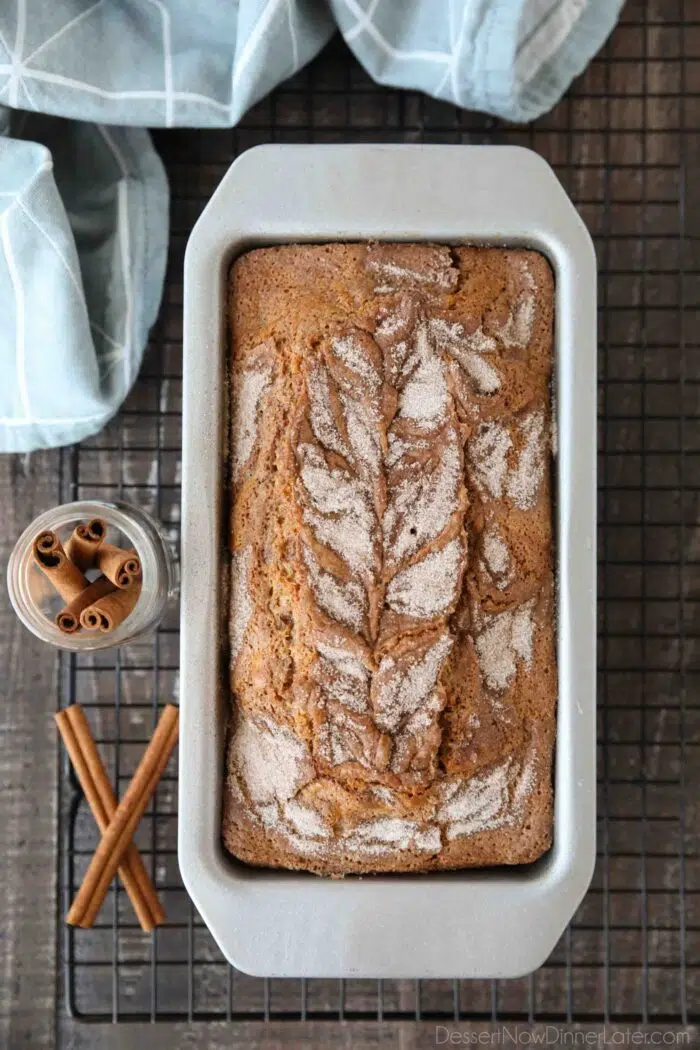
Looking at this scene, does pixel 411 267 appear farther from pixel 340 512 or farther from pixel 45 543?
pixel 45 543

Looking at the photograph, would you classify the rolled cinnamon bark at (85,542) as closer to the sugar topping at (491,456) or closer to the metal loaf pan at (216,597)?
the metal loaf pan at (216,597)

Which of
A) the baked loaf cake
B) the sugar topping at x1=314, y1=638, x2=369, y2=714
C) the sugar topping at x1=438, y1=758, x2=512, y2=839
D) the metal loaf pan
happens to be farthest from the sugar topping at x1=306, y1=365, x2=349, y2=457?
the sugar topping at x1=438, y1=758, x2=512, y2=839

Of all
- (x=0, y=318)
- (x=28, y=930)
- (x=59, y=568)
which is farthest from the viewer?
(x=28, y=930)

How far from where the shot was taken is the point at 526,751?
3.44 feet

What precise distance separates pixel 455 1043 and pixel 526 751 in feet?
1.52

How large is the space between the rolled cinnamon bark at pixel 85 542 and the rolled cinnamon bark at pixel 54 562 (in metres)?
0.02

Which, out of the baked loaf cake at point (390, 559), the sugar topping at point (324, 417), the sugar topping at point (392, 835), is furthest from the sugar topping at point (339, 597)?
the sugar topping at point (392, 835)

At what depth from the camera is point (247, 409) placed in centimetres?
105

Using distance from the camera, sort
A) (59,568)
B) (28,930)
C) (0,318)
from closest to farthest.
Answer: (59,568) < (0,318) < (28,930)

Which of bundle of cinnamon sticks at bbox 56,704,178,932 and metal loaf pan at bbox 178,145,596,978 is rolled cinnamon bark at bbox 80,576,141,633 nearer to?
metal loaf pan at bbox 178,145,596,978

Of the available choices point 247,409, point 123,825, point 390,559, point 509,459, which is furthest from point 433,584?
point 123,825

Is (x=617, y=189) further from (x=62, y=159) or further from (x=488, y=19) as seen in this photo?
(x=62, y=159)

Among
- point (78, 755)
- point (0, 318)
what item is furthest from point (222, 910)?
point (0, 318)

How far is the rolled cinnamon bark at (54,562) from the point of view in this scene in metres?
1.00
